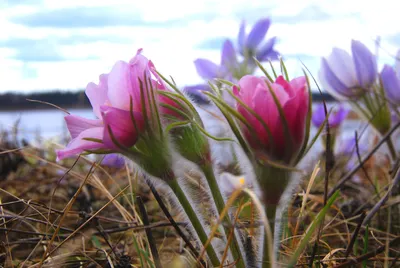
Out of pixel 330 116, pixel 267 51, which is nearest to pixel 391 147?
pixel 267 51

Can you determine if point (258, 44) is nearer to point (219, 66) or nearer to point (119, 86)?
point (219, 66)

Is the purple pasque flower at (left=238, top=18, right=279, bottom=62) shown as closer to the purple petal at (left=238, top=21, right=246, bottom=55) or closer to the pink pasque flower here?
the purple petal at (left=238, top=21, right=246, bottom=55)

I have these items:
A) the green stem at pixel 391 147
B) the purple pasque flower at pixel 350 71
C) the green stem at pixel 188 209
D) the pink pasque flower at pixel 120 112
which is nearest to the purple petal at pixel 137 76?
the pink pasque flower at pixel 120 112

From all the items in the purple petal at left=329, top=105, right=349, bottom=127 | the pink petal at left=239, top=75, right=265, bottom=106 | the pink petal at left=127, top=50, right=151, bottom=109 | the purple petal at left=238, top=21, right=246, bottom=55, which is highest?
the purple petal at left=238, top=21, right=246, bottom=55

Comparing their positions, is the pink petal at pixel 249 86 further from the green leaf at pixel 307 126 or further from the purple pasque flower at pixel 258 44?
the purple pasque flower at pixel 258 44

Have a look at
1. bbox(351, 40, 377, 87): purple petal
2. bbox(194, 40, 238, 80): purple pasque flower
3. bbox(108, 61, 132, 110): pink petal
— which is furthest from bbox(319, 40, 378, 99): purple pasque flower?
bbox(108, 61, 132, 110): pink petal
